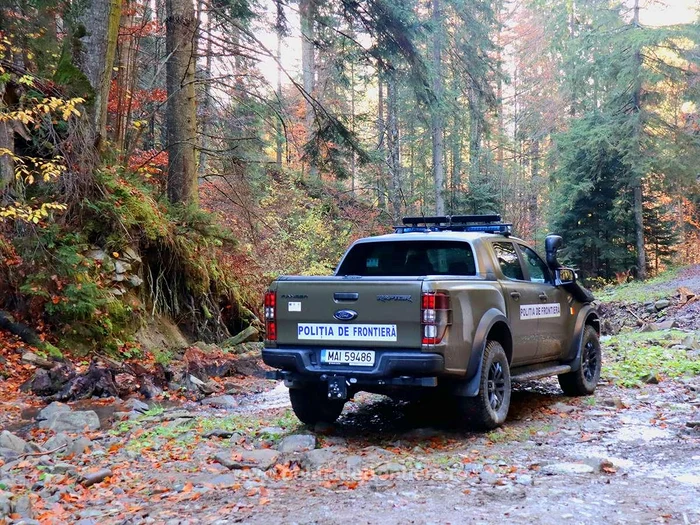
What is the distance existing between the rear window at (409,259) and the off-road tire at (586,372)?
2.30m

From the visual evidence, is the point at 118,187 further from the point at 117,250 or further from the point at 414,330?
the point at 414,330

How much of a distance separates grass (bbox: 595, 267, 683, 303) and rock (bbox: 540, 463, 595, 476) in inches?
725

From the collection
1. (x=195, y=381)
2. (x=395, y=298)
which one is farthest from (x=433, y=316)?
(x=195, y=381)

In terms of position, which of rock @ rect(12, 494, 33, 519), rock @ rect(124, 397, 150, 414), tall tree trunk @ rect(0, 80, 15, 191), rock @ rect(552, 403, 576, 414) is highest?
tall tree trunk @ rect(0, 80, 15, 191)

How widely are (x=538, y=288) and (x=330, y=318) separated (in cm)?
286

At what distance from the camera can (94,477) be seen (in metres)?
5.01

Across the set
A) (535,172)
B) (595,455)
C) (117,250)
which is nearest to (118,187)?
(117,250)

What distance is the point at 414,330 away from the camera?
5.73 metres

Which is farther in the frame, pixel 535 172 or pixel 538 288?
pixel 535 172

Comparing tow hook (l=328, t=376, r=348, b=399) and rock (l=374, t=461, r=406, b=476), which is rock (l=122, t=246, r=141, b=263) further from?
rock (l=374, t=461, r=406, b=476)

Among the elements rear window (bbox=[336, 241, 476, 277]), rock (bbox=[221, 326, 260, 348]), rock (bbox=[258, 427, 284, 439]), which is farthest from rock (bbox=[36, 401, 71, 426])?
rock (bbox=[221, 326, 260, 348])

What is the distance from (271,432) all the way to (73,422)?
222 cm

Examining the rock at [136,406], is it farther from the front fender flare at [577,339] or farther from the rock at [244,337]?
the front fender flare at [577,339]

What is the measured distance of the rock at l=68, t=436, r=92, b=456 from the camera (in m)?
5.92
